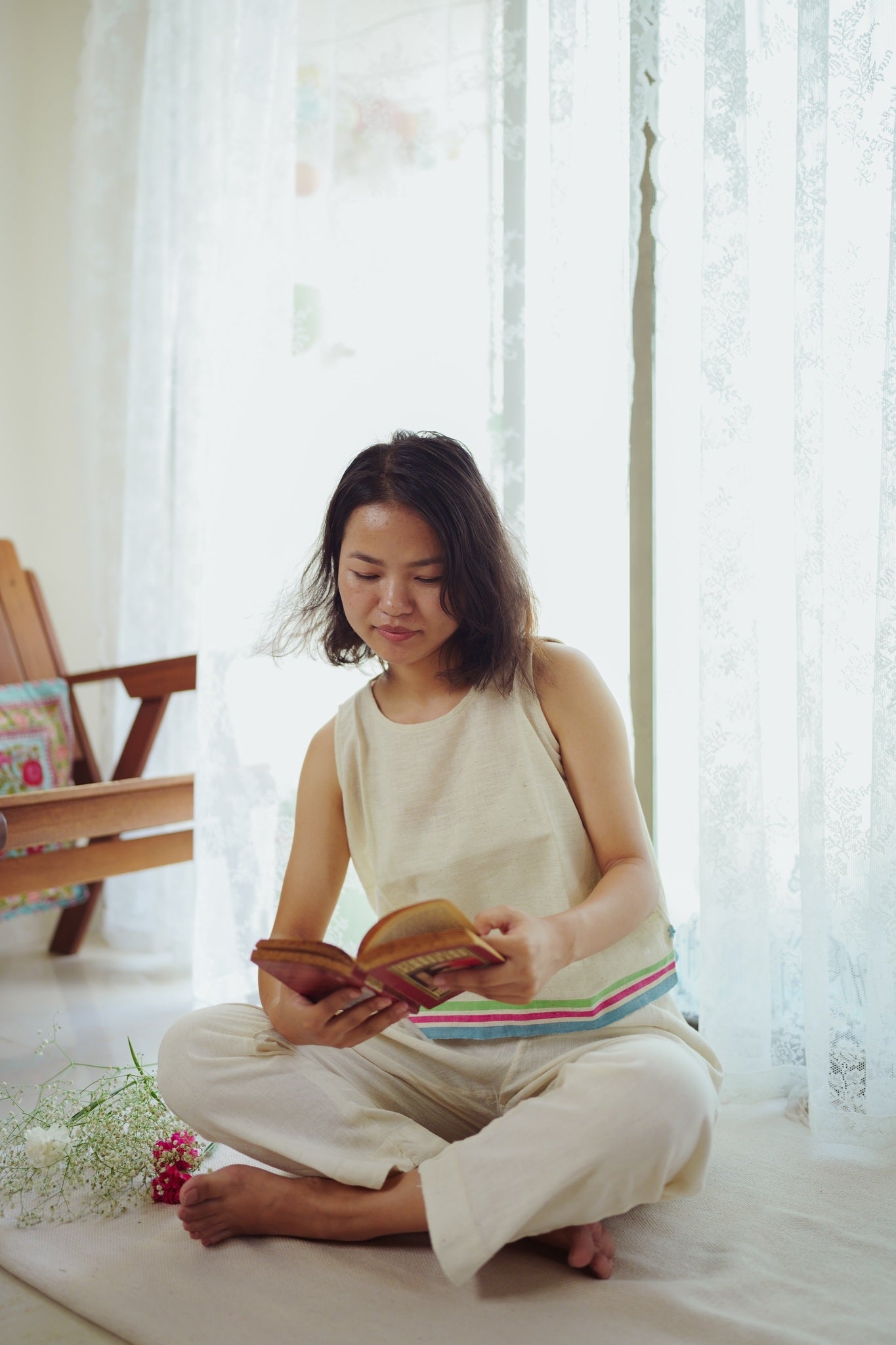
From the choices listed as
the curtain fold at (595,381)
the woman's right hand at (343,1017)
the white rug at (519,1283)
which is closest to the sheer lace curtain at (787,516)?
the curtain fold at (595,381)

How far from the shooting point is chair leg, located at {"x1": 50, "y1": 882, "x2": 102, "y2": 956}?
240 centimetres

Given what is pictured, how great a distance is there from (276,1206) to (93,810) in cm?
96

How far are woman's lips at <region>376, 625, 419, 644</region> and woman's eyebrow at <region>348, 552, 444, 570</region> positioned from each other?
7cm

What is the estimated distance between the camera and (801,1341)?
93cm

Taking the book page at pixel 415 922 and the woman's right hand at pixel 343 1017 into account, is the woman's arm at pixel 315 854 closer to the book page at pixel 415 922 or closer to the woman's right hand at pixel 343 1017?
the woman's right hand at pixel 343 1017

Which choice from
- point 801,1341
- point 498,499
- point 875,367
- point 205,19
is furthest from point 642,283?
point 801,1341

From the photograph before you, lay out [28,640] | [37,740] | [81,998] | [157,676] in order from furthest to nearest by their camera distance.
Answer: [28,640] → [37,740] → [157,676] → [81,998]

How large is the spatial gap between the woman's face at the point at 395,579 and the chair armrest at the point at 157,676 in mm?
1018

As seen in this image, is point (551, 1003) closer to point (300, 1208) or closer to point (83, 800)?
point (300, 1208)

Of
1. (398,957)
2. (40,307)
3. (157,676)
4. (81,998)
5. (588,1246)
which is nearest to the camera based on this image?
(398,957)

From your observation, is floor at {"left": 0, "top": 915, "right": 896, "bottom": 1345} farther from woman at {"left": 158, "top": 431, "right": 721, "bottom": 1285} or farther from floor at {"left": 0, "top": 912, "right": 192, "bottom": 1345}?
floor at {"left": 0, "top": 912, "right": 192, "bottom": 1345}

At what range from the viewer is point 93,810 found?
6.28 ft

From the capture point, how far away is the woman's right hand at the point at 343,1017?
1052 mm

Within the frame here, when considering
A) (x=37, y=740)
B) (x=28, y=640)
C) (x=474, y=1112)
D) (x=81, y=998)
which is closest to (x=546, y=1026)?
(x=474, y=1112)
